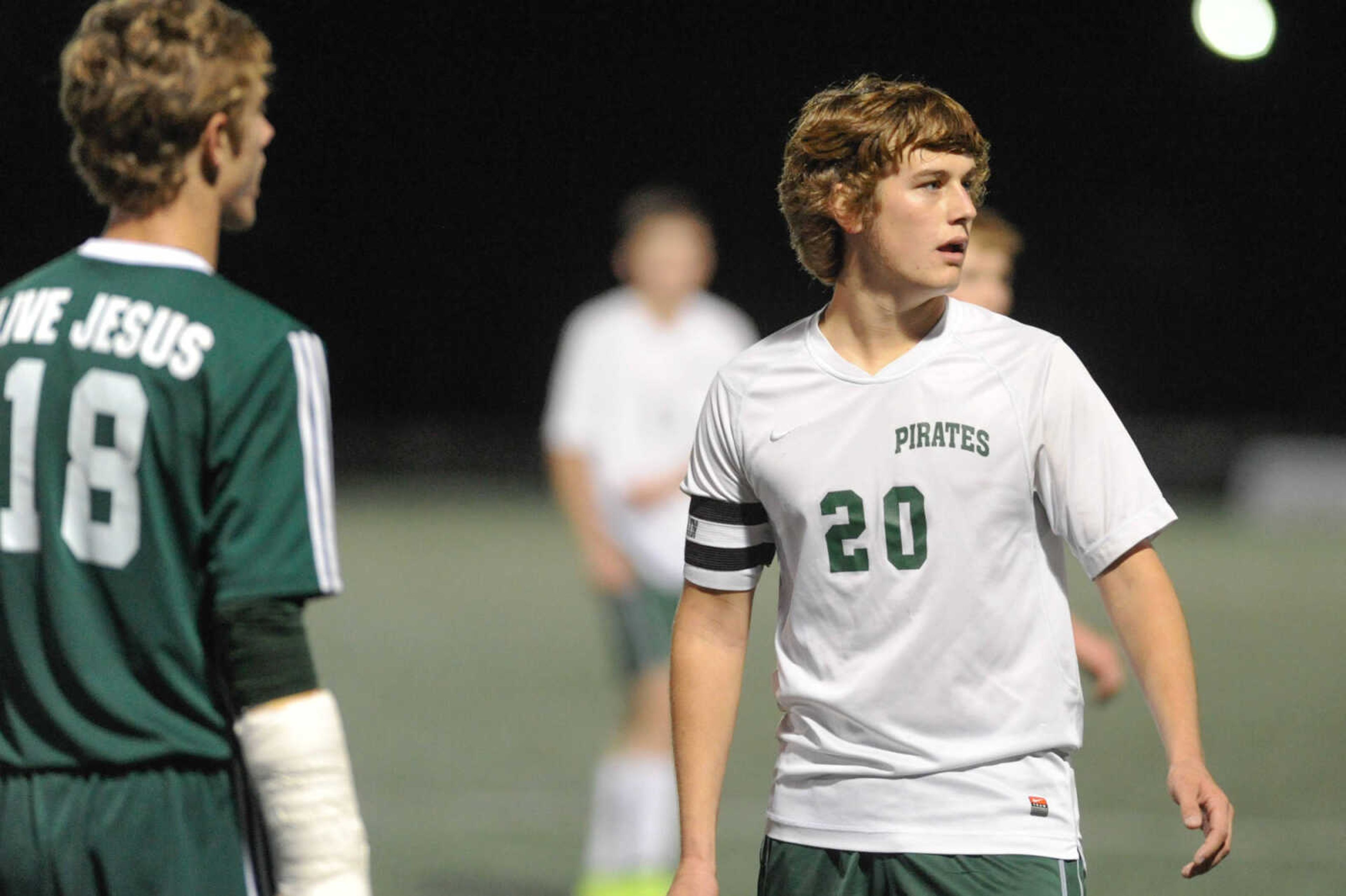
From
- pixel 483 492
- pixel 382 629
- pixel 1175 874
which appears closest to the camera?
pixel 1175 874

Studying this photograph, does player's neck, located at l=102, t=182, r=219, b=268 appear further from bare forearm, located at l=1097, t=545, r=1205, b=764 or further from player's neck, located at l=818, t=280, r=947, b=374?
bare forearm, located at l=1097, t=545, r=1205, b=764

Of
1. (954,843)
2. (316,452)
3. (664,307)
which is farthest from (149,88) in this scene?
(664,307)

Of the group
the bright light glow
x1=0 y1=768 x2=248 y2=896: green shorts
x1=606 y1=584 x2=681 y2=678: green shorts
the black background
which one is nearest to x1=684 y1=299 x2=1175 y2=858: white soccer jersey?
x1=0 y1=768 x2=248 y2=896: green shorts

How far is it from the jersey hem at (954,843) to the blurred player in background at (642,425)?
318 centimetres

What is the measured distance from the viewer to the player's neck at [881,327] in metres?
2.86

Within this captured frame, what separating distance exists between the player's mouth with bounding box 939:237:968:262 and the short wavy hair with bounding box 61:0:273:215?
1116 mm

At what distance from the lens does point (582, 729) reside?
29.4 feet

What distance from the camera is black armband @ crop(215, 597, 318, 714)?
2109 mm

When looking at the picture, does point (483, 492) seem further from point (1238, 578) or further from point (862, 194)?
point (862, 194)

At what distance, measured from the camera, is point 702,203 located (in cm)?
3025

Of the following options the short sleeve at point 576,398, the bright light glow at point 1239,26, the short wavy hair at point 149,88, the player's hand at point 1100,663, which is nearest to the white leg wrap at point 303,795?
the short wavy hair at point 149,88

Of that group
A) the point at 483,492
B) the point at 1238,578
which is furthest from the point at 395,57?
the point at 1238,578

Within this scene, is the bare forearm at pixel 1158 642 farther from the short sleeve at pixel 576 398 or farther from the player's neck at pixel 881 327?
the short sleeve at pixel 576 398

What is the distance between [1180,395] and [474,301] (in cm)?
1249
